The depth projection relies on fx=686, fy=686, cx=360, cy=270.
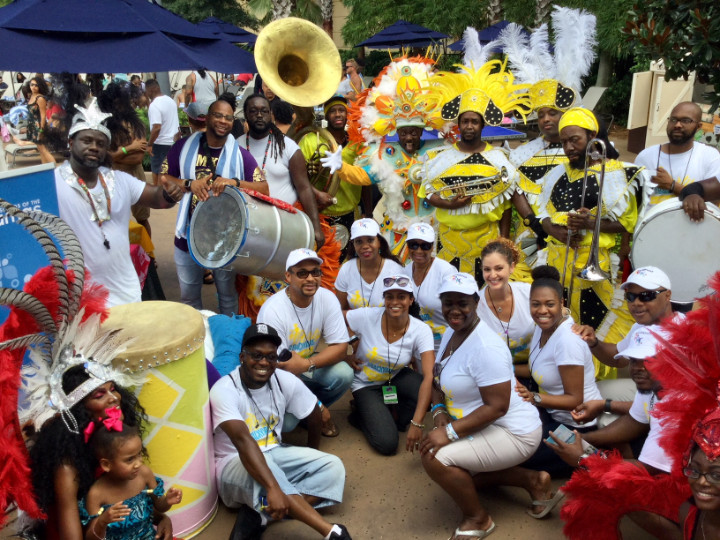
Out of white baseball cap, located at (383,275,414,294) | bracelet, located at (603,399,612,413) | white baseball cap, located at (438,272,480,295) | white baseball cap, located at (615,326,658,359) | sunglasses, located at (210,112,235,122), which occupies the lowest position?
bracelet, located at (603,399,612,413)

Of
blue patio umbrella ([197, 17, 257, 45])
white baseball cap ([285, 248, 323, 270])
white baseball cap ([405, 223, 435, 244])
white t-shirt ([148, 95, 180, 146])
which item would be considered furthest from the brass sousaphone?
blue patio umbrella ([197, 17, 257, 45])

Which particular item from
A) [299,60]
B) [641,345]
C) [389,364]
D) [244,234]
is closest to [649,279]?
[641,345]

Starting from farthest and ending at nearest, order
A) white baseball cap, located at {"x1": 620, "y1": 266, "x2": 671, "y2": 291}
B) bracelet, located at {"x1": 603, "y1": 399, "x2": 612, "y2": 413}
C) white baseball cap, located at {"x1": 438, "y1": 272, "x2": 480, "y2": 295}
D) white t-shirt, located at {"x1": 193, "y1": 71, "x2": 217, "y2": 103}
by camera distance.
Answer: white t-shirt, located at {"x1": 193, "y1": 71, "x2": 217, "y2": 103}
bracelet, located at {"x1": 603, "y1": 399, "x2": 612, "y2": 413}
white baseball cap, located at {"x1": 620, "y1": 266, "x2": 671, "y2": 291}
white baseball cap, located at {"x1": 438, "y1": 272, "x2": 480, "y2": 295}

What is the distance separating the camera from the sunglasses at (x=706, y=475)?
2.28m

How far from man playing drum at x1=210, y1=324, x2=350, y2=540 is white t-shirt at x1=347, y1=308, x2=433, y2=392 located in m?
0.78

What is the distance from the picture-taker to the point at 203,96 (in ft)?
41.8

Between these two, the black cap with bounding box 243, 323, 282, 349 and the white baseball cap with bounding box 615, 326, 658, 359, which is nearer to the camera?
the white baseball cap with bounding box 615, 326, 658, 359

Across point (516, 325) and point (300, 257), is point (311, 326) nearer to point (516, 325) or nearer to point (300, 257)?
point (300, 257)

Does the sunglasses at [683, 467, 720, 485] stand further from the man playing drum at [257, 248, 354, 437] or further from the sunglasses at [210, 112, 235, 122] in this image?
the sunglasses at [210, 112, 235, 122]

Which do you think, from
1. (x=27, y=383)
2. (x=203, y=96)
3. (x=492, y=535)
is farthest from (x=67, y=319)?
(x=203, y=96)

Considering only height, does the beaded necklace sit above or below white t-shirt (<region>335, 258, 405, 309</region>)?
above

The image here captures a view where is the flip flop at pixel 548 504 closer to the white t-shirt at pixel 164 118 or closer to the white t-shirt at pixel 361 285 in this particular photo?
the white t-shirt at pixel 361 285

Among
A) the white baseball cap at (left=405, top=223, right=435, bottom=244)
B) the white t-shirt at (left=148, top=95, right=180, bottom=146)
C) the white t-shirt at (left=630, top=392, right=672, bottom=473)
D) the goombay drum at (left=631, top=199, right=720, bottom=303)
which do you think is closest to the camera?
the white t-shirt at (left=630, top=392, right=672, bottom=473)

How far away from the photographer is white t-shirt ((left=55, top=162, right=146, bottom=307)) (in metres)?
4.16
